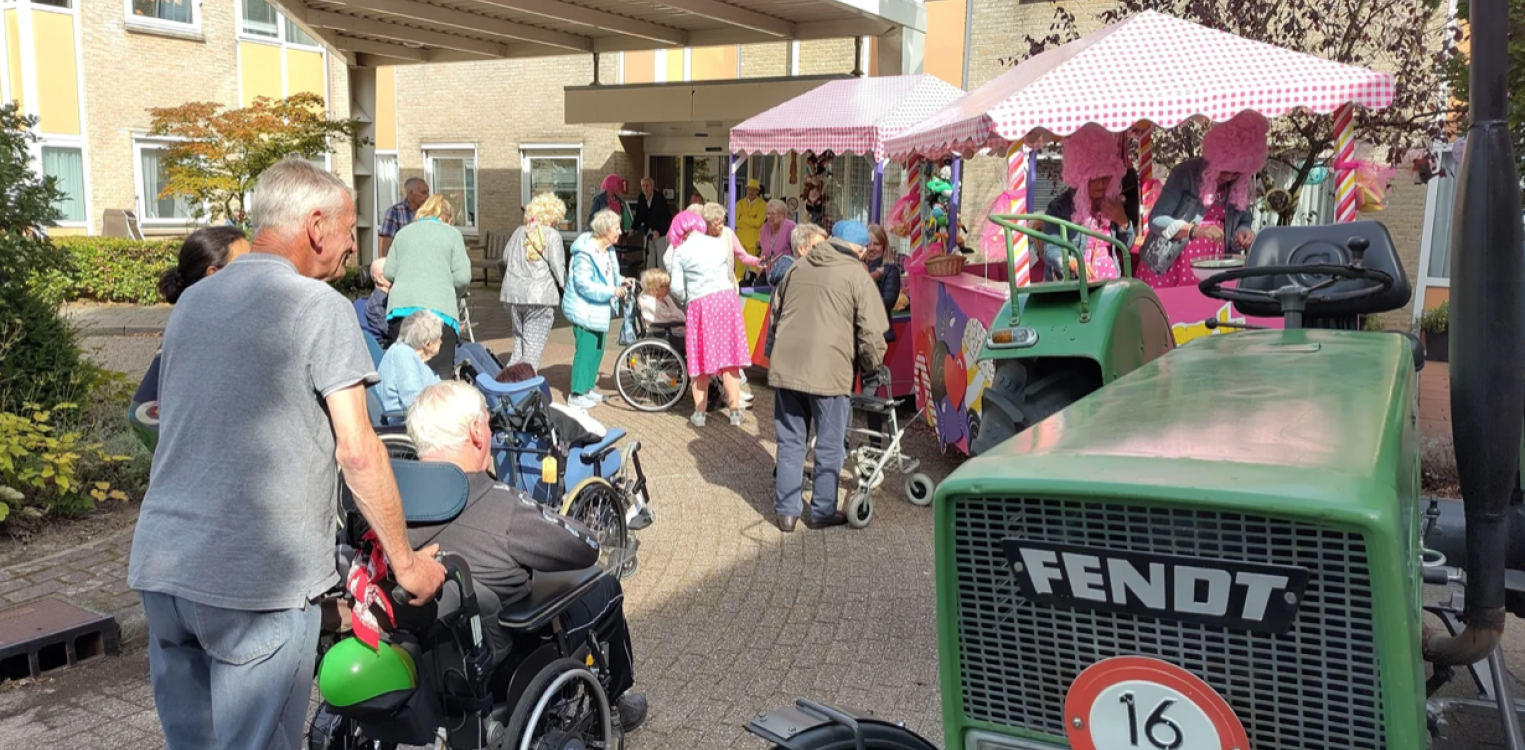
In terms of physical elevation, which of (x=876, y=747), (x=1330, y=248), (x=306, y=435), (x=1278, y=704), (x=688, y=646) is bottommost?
(x=688, y=646)

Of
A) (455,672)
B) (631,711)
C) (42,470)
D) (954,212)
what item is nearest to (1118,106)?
(954,212)

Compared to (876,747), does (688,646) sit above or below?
below

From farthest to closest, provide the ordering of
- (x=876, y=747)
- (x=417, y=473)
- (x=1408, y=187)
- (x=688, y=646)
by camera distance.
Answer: (x=1408, y=187), (x=688, y=646), (x=417, y=473), (x=876, y=747)

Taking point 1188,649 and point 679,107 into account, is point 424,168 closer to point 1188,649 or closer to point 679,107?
point 679,107

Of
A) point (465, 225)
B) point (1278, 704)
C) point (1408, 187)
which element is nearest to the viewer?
point (1278, 704)

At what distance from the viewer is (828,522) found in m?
6.99

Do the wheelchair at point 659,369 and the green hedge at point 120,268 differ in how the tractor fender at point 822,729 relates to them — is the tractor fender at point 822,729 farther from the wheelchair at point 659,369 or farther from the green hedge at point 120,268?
the green hedge at point 120,268

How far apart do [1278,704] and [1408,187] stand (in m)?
16.0

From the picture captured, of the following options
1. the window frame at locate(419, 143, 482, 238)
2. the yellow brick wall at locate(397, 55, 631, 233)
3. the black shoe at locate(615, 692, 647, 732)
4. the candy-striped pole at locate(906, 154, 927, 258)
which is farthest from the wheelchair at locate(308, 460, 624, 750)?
the window frame at locate(419, 143, 482, 238)

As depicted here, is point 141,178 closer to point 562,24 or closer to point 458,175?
point 458,175

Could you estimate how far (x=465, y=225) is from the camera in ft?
82.8

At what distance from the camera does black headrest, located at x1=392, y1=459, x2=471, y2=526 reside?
3133 millimetres

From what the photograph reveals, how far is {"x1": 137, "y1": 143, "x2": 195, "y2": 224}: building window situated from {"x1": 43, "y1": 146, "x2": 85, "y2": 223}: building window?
3.25 ft

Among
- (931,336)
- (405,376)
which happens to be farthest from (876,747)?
(931,336)
